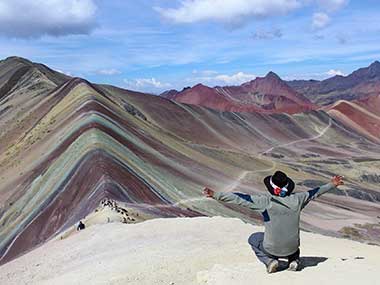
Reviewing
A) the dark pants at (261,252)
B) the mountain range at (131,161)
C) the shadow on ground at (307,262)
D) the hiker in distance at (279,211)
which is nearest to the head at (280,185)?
the hiker in distance at (279,211)

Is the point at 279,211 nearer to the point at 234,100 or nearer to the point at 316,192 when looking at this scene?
the point at 316,192

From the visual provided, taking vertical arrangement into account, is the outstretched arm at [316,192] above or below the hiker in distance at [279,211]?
above

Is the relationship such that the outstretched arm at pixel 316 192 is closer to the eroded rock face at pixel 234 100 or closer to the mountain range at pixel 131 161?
the mountain range at pixel 131 161

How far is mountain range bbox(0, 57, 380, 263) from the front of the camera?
2653 cm

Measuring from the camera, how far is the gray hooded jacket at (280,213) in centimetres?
848

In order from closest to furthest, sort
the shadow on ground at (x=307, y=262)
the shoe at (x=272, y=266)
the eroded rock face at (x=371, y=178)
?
1. the shoe at (x=272, y=266)
2. the shadow on ground at (x=307, y=262)
3. the eroded rock face at (x=371, y=178)

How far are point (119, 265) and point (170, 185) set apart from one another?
884 inches

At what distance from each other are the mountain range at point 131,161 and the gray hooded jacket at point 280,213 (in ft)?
33.6

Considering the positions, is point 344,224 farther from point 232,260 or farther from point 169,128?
point 169,128

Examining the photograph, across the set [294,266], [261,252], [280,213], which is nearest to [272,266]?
[294,266]

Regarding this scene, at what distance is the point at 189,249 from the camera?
1141cm

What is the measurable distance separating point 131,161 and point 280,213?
2576 centimetres

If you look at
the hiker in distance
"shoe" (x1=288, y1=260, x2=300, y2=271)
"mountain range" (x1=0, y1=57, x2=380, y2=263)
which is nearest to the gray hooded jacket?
the hiker in distance

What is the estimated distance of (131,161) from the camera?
33.7 m
